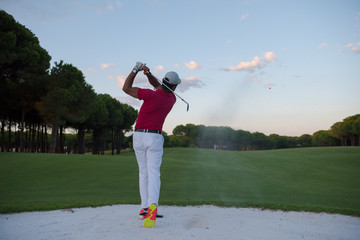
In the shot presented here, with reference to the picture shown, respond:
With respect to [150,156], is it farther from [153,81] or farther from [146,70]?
[146,70]

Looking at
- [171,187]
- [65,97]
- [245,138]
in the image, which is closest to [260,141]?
[245,138]

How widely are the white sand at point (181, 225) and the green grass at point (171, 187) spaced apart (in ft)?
2.64

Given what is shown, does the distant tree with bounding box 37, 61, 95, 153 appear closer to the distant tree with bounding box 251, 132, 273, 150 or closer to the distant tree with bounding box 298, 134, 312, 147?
the distant tree with bounding box 251, 132, 273, 150

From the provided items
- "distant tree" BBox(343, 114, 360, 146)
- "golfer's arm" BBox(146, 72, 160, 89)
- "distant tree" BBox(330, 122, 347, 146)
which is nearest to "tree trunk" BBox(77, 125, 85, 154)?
"golfer's arm" BBox(146, 72, 160, 89)

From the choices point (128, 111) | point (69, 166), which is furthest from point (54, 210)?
point (128, 111)

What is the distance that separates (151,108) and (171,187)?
25.4 feet

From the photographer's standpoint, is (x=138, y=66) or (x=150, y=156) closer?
(x=150, y=156)

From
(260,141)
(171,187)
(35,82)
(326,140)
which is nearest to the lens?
(171,187)

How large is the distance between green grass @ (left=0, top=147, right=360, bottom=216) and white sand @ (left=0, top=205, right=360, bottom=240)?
80 centimetres

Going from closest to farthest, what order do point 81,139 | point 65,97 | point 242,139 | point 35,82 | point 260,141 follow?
point 35,82 → point 65,97 → point 81,139 → point 242,139 → point 260,141

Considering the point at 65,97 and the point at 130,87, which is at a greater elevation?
the point at 65,97

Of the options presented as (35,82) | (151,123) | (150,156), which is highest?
(35,82)

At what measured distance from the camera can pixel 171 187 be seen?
1226 centimetres

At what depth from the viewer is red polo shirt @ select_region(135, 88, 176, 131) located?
200 inches
